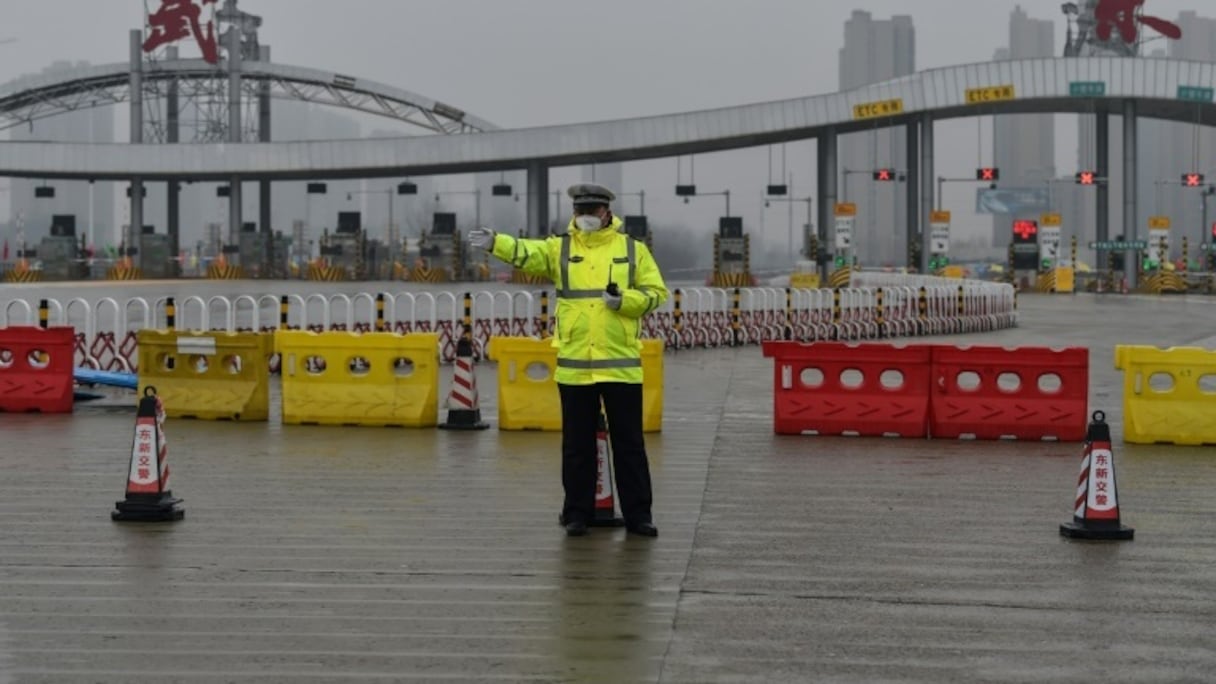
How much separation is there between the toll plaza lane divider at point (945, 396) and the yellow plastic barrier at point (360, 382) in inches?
130

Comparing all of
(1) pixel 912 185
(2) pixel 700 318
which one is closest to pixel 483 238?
(2) pixel 700 318

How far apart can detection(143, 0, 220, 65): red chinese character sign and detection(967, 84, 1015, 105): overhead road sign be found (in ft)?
116

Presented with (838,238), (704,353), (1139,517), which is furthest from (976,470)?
(838,238)

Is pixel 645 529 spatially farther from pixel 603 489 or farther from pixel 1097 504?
pixel 1097 504

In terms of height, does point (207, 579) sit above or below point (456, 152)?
below

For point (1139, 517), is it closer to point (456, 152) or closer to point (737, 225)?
point (737, 225)

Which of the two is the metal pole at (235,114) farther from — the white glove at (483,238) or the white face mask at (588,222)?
the white face mask at (588,222)

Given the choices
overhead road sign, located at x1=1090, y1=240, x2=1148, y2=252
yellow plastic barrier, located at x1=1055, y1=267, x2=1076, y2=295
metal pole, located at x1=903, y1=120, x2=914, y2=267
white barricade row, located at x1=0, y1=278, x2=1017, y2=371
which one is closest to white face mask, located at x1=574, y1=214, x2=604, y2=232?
white barricade row, located at x1=0, y1=278, x2=1017, y2=371

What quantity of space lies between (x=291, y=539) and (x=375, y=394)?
7312 mm

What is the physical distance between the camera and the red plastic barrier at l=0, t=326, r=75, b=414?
19453mm

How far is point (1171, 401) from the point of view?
1703cm

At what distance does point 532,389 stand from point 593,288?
6.78 m

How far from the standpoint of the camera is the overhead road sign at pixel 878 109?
256 feet

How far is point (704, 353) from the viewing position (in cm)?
3328
